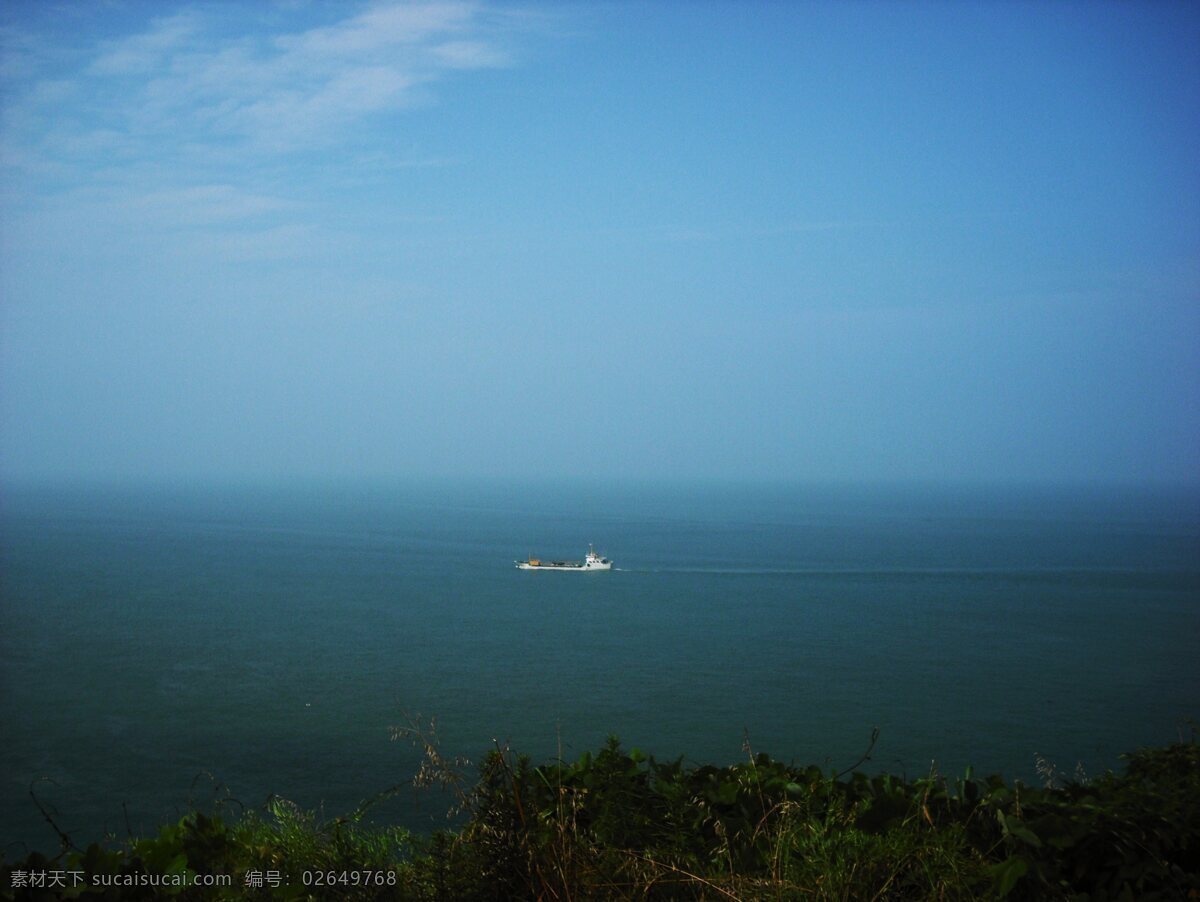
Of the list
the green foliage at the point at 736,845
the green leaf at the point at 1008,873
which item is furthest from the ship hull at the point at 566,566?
the green leaf at the point at 1008,873

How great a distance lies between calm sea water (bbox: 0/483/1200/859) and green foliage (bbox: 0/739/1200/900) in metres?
1.16

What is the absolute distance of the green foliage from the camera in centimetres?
301

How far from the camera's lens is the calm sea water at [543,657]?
21094 millimetres

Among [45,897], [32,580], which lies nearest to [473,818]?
[45,897]

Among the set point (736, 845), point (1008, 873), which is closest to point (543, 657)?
point (736, 845)

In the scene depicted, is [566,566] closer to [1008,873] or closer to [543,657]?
[543,657]

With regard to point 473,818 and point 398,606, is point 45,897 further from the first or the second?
point 398,606

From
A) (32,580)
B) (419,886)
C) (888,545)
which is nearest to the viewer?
(419,886)

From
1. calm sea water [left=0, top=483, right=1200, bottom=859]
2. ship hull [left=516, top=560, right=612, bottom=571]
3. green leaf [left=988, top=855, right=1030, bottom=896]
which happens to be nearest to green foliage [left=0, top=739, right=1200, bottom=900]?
green leaf [left=988, top=855, right=1030, bottom=896]

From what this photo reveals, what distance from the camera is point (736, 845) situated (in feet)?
11.6

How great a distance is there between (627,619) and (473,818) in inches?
1456

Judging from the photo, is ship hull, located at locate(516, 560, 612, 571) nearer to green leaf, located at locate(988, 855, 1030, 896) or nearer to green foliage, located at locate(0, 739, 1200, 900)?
green foliage, located at locate(0, 739, 1200, 900)

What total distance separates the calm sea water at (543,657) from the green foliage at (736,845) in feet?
3.80

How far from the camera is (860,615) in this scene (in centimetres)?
4069
